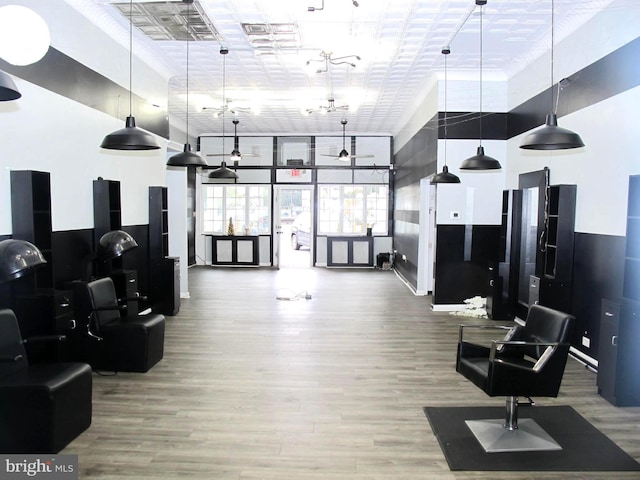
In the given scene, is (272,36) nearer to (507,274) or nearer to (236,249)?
(507,274)

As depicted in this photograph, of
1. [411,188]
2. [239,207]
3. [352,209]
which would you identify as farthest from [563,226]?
[239,207]

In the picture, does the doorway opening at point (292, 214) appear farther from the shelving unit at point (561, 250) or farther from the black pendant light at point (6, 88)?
the black pendant light at point (6, 88)

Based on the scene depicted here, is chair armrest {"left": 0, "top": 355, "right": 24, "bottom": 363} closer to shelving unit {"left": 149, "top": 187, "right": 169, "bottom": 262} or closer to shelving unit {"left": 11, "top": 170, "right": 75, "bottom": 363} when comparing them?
shelving unit {"left": 11, "top": 170, "right": 75, "bottom": 363}

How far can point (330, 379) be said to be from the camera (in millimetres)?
4410

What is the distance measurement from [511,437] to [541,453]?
0.21m

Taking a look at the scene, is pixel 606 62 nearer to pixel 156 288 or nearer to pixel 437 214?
pixel 437 214

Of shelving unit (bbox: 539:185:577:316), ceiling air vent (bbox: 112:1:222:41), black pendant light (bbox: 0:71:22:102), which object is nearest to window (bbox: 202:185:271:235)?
ceiling air vent (bbox: 112:1:222:41)

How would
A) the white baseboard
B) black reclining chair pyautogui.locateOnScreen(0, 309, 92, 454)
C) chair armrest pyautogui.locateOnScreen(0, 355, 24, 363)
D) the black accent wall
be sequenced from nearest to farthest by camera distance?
1. black reclining chair pyautogui.locateOnScreen(0, 309, 92, 454)
2. chair armrest pyautogui.locateOnScreen(0, 355, 24, 363)
3. the black accent wall
4. the white baseboard

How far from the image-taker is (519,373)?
3.10 metres

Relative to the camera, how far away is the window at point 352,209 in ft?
41.1

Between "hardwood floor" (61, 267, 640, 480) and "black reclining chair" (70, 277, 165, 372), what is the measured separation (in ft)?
0.50

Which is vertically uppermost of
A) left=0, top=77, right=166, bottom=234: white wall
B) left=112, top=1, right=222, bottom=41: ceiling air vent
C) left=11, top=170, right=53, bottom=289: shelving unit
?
left=112, top=1, right=222, bottom=41: ceiling air vent

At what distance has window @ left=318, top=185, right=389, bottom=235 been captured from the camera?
1254cm

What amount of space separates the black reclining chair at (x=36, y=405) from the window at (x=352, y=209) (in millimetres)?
9723
